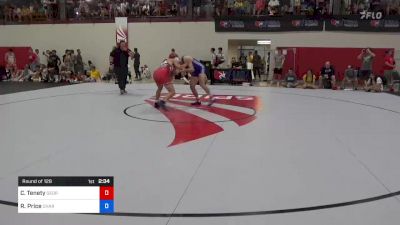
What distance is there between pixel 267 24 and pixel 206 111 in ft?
30.0

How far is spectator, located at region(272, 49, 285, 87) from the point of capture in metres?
14.4

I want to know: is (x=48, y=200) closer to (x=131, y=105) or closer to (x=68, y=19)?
(x=131, y=105)

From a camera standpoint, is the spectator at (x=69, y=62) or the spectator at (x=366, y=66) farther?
the spectator at (x=69, y=62)

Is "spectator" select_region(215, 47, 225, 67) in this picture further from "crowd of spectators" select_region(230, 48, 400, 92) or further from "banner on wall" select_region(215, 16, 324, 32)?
"banner on wall" select_region(215, 16, 324, 32)

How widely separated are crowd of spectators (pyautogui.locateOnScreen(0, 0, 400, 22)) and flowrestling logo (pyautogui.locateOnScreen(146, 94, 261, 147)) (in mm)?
7269

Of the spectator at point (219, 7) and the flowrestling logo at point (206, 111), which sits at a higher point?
the spectator at point (219, 7)

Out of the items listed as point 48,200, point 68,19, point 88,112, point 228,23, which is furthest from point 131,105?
point 68,19

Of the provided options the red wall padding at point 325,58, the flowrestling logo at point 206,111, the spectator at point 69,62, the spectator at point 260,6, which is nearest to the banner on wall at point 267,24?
the spectator at point 260,6

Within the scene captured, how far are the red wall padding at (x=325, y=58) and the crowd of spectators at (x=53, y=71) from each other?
8.15 m

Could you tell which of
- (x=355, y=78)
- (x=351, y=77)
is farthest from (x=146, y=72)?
(x=355, y=78)

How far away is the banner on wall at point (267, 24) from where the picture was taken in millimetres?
14875

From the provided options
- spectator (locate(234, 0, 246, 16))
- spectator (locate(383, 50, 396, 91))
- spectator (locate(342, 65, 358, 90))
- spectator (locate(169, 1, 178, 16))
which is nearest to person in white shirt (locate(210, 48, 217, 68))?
spectator (locate(234, 0, 246, 16))
